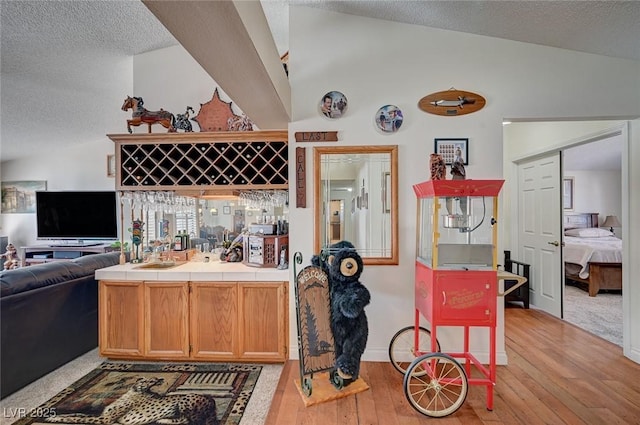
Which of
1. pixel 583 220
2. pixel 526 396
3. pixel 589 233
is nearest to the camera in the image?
pixel 526 396

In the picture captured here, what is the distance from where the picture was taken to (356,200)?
8.75ft

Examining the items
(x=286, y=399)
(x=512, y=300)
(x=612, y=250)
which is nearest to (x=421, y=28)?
(x=286, y=399)

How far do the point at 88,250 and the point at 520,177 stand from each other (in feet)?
22.7

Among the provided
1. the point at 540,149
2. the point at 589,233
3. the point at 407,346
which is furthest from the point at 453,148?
the point at 589,233

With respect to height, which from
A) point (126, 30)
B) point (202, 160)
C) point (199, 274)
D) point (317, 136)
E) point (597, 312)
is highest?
point (126, 30)

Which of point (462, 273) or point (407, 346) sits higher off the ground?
point (462, 273)

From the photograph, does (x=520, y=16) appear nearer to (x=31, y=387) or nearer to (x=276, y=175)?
(x=276, y=175)

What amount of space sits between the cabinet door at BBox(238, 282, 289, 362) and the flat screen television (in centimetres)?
390

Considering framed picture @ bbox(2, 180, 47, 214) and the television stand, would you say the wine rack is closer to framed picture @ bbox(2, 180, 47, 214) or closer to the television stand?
the television stand

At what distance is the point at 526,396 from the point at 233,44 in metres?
3.01

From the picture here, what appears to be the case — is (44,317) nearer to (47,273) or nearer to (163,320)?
(47,273)

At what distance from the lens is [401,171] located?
2619 millimetres

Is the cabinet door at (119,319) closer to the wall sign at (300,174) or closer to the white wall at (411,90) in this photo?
the white wall at (411,90)

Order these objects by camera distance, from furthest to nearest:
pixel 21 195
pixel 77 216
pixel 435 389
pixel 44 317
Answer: pixel 21 195
pixel 77 216
pixel 44 317
pixel 435 389
